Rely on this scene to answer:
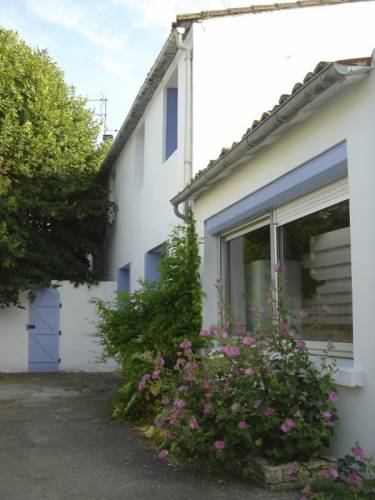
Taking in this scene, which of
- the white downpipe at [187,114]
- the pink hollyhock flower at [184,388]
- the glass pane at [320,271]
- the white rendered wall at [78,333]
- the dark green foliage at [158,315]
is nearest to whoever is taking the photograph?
the pink hollyhock flower at [184,388]

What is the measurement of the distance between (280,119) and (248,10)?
171 inches

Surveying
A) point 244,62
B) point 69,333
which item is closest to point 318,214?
point 244,62

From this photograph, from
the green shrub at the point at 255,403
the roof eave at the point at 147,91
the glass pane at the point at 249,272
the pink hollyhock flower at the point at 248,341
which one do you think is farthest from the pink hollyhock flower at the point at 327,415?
the roof eave at the point at 147,91

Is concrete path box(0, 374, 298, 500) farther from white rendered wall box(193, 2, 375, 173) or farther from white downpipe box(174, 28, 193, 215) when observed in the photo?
white rendered wall box(193, 2, 375, 173)

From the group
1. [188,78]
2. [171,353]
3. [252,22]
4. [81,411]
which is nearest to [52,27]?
[188,78]

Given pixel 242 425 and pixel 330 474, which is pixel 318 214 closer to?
pixel 242 425

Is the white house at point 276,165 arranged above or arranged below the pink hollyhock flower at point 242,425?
above

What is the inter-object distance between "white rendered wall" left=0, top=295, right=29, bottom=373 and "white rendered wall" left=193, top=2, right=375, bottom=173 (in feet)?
23.7

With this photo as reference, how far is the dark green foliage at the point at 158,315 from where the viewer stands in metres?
7.45

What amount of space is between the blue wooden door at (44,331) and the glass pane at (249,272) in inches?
291

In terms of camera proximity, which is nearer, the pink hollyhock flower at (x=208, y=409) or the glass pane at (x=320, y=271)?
the pink hollyhock flower at (x=208, y=409)

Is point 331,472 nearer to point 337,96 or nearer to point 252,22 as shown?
point 337,96

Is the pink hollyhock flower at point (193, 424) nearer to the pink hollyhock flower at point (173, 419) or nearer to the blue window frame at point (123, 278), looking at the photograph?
the pink hollyhock flower at point (173, 419)

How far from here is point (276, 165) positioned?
5.71 metres
